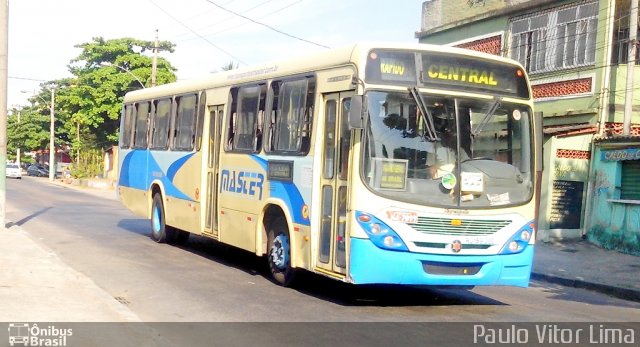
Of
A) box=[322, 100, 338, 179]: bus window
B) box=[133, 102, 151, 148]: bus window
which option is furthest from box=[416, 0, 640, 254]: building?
box=[322, 100, 338, 179]: bus window

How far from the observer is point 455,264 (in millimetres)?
8320

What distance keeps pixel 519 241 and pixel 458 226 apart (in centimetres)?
99

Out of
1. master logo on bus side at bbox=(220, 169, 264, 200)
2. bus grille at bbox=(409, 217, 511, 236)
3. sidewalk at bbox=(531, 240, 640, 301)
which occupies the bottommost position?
sidewalk at bbox=(531, 240, 640, 301)

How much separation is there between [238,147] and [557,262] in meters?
7.71

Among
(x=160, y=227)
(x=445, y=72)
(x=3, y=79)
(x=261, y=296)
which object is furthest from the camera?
(x=3, y=79)

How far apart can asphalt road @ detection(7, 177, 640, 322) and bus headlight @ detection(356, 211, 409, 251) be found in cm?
84

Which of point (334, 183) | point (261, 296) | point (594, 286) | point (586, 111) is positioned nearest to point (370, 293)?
point (261, 296)

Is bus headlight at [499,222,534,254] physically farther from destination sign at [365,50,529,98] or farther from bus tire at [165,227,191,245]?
bus tire at [165,227,191,245]

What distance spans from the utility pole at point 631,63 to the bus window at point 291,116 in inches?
422

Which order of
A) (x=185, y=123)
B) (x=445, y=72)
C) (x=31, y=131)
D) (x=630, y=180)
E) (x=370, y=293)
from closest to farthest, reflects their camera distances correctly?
(x=445, y=72) → (x=370, y=293) → (x=185, y=123) → (x=630, y=180) → (x=31, y=131)

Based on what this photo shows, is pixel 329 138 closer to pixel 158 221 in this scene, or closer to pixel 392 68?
pixel 392 68

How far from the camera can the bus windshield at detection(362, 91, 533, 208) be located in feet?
26.8

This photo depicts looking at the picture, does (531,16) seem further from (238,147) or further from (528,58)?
(238,147)

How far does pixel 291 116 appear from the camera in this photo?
9.83 metres
